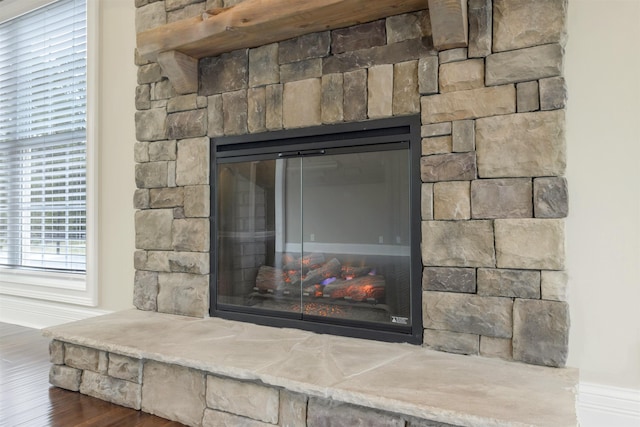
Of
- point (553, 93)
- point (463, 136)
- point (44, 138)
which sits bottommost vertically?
point (463, 136)

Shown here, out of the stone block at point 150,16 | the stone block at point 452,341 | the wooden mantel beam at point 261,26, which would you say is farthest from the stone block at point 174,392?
the stone block at point 150,16

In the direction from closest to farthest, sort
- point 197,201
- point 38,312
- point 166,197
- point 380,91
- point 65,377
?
1. point 380,91
2. point 65,377
3. point 197,201
4. point 166,197
5. point 38,312

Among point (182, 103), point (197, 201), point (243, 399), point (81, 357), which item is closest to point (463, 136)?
point (243, 399)

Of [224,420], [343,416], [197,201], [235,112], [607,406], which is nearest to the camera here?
[343,416]

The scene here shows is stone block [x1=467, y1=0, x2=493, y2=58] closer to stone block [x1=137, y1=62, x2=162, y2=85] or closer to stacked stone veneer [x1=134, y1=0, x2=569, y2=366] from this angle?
stacked stone veneer [x1=134, y1=0, x2=569, y2=366]

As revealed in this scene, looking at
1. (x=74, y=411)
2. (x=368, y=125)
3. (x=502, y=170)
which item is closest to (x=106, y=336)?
(x=74, y=411)

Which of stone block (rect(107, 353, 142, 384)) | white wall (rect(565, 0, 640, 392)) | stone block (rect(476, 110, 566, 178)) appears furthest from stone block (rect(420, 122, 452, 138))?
stone block (rect(107, 353, 142, 384))

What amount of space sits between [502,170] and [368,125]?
2.02 ft

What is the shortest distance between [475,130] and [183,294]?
1.78 m

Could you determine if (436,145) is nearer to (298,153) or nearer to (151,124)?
(298,153)

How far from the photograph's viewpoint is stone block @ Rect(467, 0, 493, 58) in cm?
174

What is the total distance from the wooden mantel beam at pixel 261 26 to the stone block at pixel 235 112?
0.78 ft

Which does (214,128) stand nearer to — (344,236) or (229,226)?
(229,226)

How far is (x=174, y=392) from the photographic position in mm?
1850
